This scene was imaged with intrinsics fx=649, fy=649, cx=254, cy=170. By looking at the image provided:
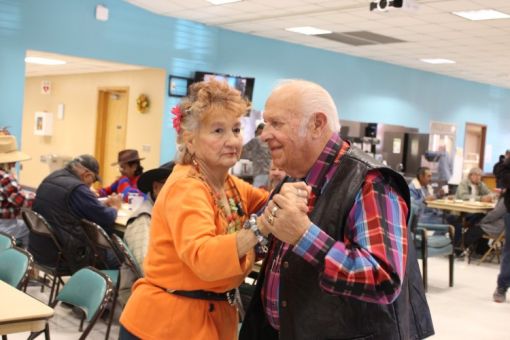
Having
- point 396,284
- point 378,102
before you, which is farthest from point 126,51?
point 396,284

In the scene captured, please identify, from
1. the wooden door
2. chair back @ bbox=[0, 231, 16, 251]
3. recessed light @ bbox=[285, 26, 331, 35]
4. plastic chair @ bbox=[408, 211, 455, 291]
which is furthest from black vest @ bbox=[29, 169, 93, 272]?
the wooden door

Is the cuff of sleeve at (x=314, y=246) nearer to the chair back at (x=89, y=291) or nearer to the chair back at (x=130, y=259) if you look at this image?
the chair back at (x=89, y=291)

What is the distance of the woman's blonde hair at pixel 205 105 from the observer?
6.78 ft

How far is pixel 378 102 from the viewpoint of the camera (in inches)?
511

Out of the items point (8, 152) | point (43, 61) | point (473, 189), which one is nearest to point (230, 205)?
point (8, 152)

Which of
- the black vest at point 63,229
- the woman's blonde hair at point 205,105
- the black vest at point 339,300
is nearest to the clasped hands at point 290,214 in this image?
the black vest at point 339,300

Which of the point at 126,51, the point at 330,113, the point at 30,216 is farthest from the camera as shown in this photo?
the point at 126,51

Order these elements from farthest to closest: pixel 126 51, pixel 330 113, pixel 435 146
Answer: pixel 435 146 < pixel 126 51 < pixel 330 113

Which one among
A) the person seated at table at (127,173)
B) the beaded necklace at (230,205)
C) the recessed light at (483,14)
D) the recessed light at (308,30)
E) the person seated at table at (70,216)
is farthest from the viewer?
the recessed light at (308,30)

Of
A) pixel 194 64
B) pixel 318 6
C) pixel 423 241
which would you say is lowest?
pixel 423 241

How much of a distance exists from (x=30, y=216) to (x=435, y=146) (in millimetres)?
10600

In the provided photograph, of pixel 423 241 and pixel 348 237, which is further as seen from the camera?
pixel 423 241

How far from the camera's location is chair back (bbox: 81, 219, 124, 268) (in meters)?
4.55

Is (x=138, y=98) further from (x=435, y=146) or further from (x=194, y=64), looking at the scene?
(x=435, y=146)
